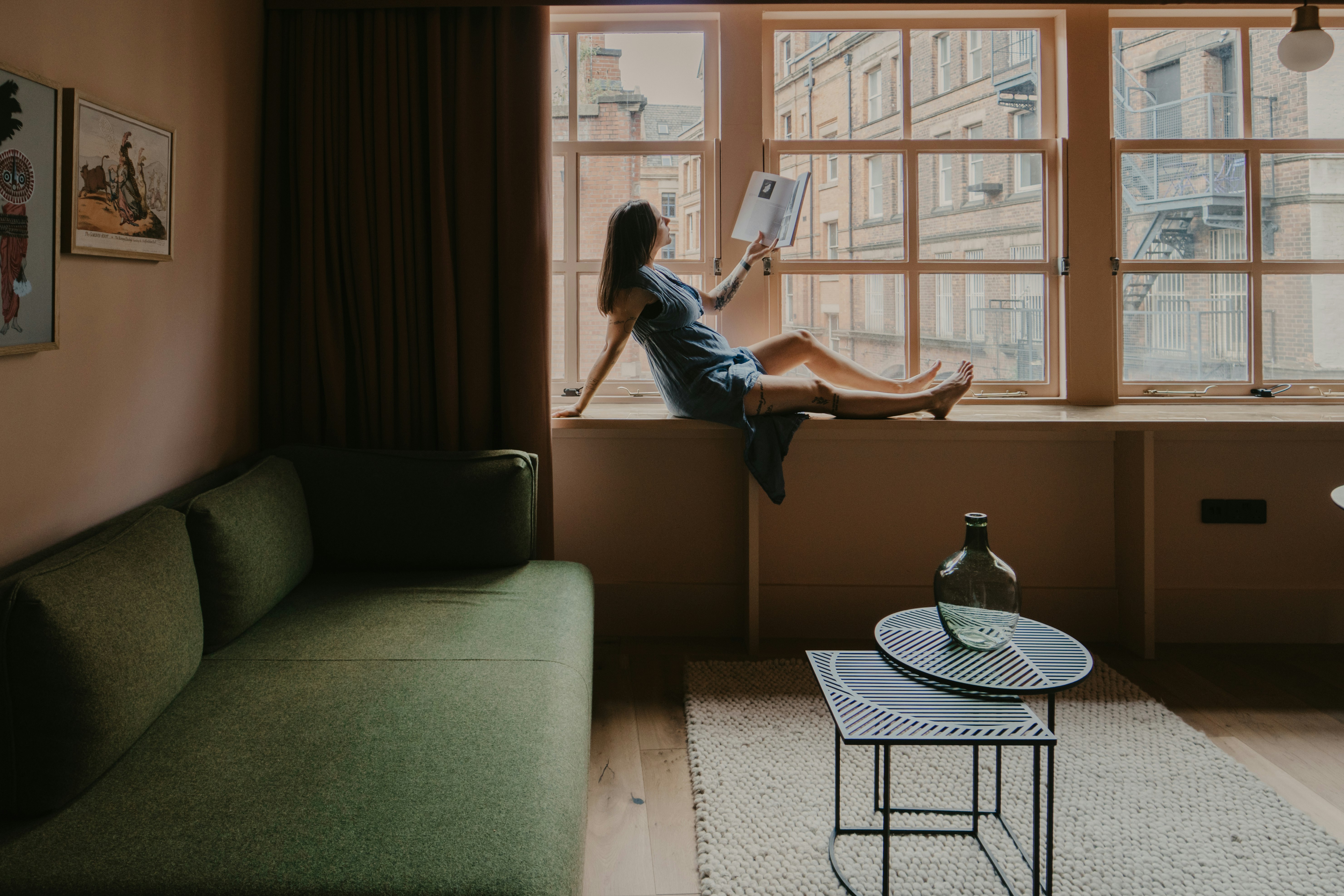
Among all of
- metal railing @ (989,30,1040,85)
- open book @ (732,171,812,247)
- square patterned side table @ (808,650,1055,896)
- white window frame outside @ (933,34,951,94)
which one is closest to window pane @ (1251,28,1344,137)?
metal railing @ (989,30,1040,85)

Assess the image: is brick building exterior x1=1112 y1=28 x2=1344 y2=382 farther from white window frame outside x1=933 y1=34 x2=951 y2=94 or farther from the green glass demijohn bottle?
the green glass demijohn bottle

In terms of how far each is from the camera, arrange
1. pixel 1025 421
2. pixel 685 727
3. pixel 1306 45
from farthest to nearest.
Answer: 1. pixel 1025 421
2. pixel 1306 45
3. pixel 685 727

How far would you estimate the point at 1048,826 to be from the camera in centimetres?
141

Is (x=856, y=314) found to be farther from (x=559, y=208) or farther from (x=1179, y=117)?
(x=1179, y=117)

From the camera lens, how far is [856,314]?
3.01m

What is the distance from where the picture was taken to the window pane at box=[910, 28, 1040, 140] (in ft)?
9.75

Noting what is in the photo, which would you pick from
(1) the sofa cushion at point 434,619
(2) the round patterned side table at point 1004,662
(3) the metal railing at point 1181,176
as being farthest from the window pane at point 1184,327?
Result: (1) the sofa cushion at point 434,619

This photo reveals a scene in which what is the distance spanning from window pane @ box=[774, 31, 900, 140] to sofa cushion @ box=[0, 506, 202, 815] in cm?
238

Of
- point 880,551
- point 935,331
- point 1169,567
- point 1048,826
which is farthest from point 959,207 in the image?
point 1048,826

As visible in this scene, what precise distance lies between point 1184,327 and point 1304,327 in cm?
42

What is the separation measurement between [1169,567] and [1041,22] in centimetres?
190

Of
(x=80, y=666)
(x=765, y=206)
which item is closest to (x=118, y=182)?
(x=80, y=666)

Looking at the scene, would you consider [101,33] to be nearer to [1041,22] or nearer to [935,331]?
[935,331]

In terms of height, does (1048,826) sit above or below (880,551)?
below
